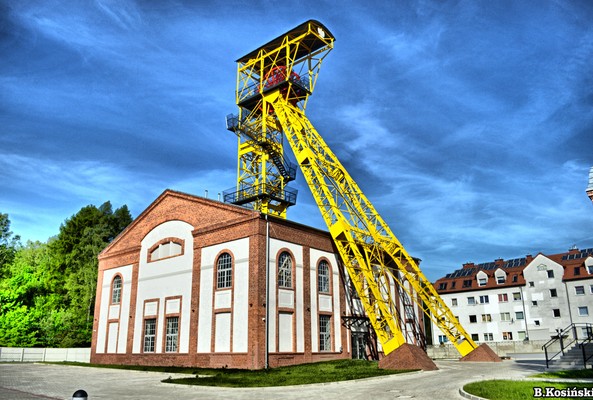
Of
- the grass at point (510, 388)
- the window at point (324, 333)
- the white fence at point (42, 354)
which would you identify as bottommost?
the white fence at point (42, 354)

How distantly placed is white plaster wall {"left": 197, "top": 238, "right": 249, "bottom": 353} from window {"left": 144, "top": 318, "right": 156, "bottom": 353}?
5.23 meters

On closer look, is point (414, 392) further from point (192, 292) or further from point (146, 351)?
point (146, 351)

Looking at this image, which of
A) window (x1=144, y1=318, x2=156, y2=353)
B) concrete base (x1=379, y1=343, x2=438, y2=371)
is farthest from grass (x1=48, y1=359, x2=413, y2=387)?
window (x1=144, y1=318, x2=156, y2=353)

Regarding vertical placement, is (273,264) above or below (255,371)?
above

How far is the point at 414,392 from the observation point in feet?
47.5

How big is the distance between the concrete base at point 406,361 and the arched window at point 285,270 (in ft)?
23.1

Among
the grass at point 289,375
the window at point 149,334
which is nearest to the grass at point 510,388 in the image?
the grass at point 289,375

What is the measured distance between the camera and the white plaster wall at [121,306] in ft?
107

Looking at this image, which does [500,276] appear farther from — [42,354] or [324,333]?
[42,354]

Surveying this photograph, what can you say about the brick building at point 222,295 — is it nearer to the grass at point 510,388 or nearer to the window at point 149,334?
the window at point 149,334

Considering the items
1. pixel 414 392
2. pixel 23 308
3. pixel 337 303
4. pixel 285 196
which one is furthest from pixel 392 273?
pixel 23 308

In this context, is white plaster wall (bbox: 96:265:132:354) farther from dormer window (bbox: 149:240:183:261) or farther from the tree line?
the tree line

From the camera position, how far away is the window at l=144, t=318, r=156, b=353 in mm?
30375

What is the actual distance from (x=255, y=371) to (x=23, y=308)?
33.0m
